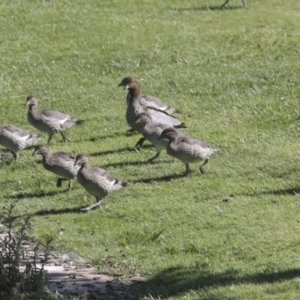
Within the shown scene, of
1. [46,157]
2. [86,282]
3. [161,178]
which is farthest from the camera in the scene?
[161,178]

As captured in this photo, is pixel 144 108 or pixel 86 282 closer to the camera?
pixel 86 282

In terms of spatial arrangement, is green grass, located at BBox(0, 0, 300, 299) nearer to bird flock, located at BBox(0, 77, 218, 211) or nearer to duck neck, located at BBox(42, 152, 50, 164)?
bird flock, located at BBox(0, 77, 218, 211)

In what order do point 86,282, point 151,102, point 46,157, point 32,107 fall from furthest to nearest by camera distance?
1. point 151,102
2. point 32,107
3. point 46,157
4. point 86,282

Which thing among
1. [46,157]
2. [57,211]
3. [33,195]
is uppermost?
[46,157]

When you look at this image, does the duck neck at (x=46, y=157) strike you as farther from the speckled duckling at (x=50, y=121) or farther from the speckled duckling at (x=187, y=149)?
the speckled duckling at (x=50, y=121)

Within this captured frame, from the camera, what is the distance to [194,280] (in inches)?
376

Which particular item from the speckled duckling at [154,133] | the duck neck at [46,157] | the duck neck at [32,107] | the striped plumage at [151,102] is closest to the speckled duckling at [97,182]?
the duck neck at [46,157]

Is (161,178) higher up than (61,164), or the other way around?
(61,164)

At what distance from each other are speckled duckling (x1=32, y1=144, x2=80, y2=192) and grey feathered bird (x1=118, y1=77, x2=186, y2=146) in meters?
1.90

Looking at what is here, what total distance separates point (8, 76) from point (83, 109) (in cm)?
244

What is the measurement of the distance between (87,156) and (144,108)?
2933 mm

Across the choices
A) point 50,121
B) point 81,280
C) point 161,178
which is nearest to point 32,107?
point 50,121

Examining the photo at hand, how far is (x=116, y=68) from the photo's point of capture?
1848 centimetres

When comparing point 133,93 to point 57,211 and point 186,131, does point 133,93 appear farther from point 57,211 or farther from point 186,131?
point 57,211
